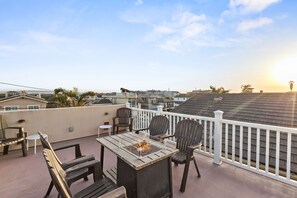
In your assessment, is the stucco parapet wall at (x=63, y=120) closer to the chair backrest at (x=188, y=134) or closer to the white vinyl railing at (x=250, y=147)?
the white vinyl railing at (x=250, y=147)

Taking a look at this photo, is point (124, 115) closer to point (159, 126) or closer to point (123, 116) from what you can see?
point (123, 116)

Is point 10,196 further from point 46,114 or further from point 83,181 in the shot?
point 46,114

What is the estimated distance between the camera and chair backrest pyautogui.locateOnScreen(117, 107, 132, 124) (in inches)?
214

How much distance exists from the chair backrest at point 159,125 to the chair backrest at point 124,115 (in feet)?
6.20

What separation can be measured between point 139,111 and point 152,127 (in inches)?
66.5

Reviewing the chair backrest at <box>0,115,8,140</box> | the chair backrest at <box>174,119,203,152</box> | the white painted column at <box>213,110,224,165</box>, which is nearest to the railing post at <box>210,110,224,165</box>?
the white painted column at <box>213,110,224,165</box>

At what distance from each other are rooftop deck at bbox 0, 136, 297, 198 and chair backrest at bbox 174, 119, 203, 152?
49cm

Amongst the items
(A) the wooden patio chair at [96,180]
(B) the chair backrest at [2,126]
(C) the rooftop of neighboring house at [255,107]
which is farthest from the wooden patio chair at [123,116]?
(C) the rooftop of neighboring house at [255,107]

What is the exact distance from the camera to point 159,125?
3.59m

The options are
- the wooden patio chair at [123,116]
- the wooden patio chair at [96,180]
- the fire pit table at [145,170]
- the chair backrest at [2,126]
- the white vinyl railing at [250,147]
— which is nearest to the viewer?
the wooden patio chair at [96,180]

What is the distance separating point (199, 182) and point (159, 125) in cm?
142

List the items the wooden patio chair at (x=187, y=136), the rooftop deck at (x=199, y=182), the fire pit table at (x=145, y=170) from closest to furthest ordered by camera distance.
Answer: the fire pit table at (x=145, y=170), the rooftop deck at (x=199, y=182), the wooden patio chair at (x=187, y=136)

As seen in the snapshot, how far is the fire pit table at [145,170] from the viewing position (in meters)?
1.79

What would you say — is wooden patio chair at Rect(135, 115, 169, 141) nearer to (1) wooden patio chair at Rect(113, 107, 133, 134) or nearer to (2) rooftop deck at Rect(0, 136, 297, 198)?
(2) rooftop deck at Rect(0, 136, 297, 198)
